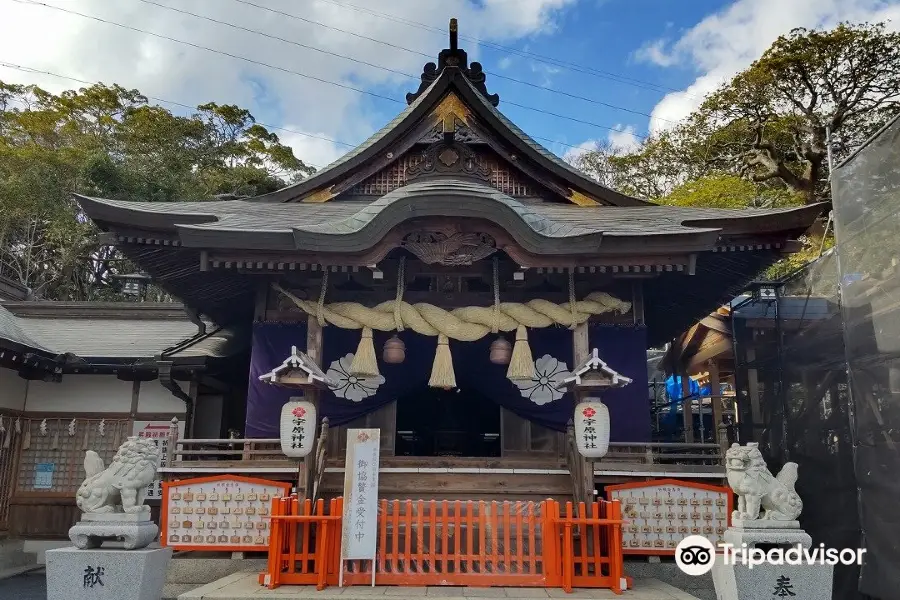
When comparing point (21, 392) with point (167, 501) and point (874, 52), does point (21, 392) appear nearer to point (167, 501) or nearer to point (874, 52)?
point (167, 501)

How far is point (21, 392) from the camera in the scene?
10945mm

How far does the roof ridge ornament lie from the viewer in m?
11.1

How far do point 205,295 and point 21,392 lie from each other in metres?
4.07

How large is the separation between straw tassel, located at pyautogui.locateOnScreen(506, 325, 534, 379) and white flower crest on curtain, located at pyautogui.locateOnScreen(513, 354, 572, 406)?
2.24 feet

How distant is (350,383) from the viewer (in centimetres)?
878

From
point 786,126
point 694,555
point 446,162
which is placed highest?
point 786,126

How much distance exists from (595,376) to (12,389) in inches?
387

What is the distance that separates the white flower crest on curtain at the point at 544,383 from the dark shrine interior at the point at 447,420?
445 centimetres

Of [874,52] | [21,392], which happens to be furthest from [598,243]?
[874,52]

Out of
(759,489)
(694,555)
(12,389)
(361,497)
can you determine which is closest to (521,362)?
(361,497)

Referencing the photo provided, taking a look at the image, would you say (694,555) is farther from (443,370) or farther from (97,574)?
(97,574)

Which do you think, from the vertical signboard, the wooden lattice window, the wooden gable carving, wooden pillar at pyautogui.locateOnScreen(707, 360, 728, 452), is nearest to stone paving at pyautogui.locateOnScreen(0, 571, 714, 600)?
the vertical signboard

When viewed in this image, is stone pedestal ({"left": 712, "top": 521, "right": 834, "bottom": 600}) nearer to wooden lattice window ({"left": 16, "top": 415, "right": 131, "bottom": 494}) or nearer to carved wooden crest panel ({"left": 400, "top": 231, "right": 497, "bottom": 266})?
carved wooden crest panel ({"left": 400, "top": 231, "right": 497, "bottom": 266})

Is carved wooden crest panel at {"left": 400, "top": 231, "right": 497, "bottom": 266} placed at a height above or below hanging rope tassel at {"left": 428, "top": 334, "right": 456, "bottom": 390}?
above
